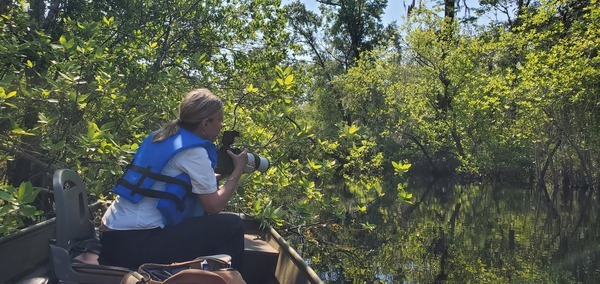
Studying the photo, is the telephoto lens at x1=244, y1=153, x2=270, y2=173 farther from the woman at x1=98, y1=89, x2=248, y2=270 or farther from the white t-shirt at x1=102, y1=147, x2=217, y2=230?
the white t-shirt at x1=102, y1=147, x2=217, y2=230

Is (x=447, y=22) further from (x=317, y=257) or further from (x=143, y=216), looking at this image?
(x=143, y=216)

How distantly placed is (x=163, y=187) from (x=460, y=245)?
10.3 metres

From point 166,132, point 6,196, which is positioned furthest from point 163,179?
point 6,196

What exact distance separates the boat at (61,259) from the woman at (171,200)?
175 millimetres

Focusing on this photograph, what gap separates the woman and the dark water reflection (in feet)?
12.3

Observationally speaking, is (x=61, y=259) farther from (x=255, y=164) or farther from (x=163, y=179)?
(x=255, y=164)

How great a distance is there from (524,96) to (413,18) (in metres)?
9.04

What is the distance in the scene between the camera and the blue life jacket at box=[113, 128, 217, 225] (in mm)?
2551

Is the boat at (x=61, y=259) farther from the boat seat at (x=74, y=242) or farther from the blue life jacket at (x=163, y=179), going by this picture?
the blue life jacket at (x=163, y=179)

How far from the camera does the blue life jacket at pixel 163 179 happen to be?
2.55m

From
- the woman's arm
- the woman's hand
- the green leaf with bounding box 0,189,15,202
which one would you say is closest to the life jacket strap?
the woman's arm

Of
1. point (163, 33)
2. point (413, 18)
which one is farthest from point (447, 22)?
point (163, 33)

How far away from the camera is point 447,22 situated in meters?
26.5

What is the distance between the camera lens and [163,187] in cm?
258
